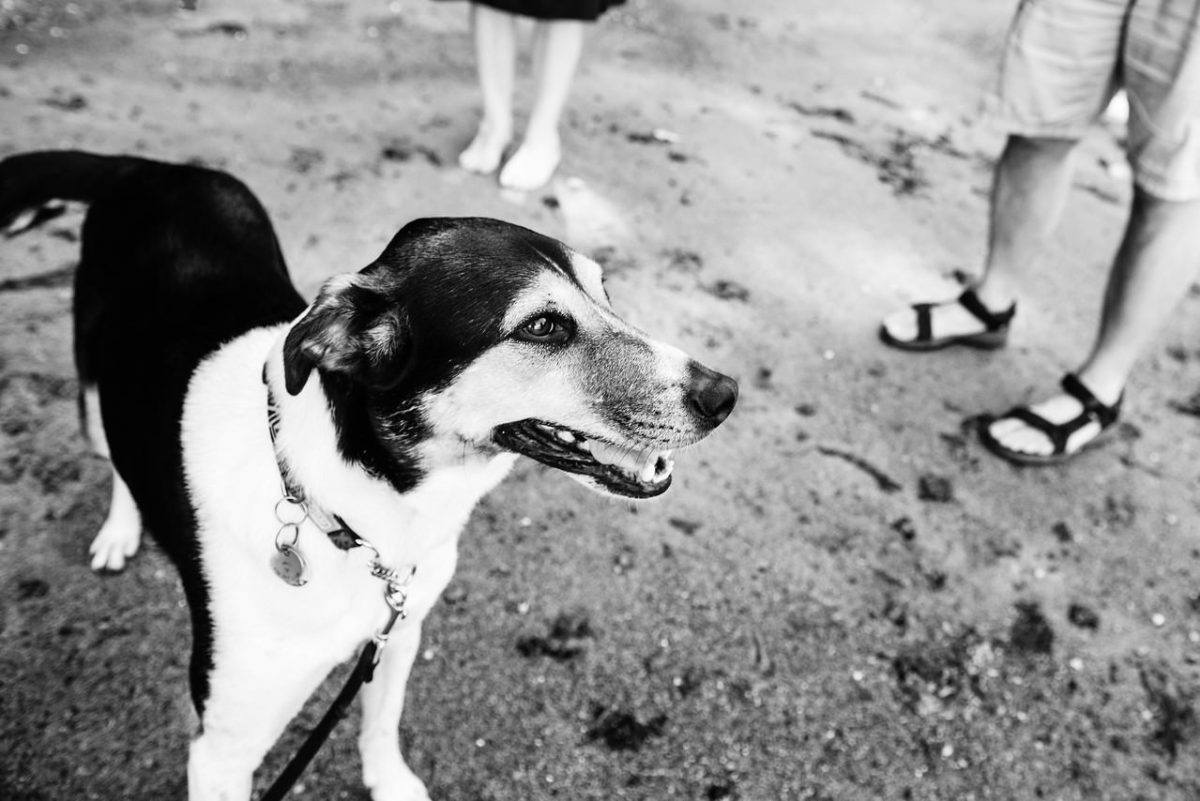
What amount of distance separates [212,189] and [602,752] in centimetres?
185

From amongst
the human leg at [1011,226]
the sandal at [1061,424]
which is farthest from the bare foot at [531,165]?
the sandal at [1061,424]

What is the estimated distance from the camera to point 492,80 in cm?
443

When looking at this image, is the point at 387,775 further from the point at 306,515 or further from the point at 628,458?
the point at 628,458

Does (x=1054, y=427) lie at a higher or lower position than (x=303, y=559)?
lower

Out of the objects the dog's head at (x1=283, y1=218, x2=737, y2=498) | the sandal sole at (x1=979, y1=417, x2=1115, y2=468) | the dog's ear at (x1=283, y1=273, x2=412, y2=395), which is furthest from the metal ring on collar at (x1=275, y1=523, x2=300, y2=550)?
the sandal sole at (x1=979, y1=417, x2=1115, y2=468)

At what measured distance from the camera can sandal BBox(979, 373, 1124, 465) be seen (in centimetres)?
345

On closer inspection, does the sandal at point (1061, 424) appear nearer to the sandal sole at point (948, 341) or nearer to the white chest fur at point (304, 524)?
the sandal sole at point (948, 341)

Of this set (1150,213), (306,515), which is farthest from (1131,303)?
(306,515)

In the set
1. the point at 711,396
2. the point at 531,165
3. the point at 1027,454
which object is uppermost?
the point at 711,396

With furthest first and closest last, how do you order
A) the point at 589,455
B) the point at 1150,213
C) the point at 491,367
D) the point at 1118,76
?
1. the point at 1118,76
2. the point at 1150,213
3. the point at 589,455
4. the point at 491,367

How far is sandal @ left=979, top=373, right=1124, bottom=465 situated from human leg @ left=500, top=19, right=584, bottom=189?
2473 millimetres

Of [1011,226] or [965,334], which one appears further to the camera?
[965,334]

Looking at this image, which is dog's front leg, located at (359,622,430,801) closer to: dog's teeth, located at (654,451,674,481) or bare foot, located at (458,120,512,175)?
dog's teeth, located at (654,451,674,481)

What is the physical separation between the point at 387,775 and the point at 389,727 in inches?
6.0
